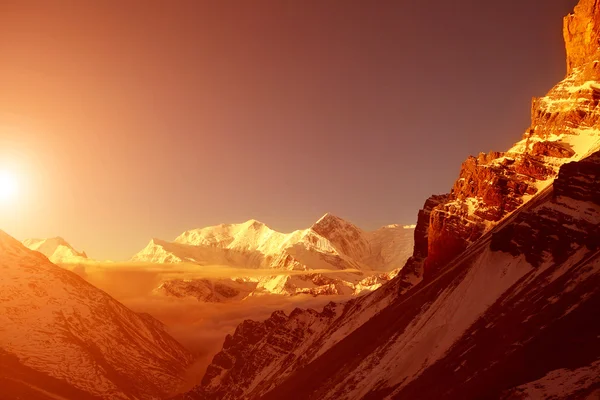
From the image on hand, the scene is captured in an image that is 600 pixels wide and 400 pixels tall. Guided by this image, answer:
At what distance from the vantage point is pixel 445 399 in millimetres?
83875

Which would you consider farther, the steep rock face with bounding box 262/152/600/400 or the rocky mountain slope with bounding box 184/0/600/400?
the steep rock face with bounding box 262/152/600/400

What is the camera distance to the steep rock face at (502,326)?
73.7 metres

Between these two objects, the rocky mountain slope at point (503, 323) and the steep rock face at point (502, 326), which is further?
the steep rock face at point (502, 326)

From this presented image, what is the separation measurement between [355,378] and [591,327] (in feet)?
248

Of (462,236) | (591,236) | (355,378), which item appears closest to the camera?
(591,236)

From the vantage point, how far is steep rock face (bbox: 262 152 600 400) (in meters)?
73.7

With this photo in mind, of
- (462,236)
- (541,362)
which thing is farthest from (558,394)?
(462,236)

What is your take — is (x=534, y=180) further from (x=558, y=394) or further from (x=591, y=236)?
(x=558, y=394)

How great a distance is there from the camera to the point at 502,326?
99.6m

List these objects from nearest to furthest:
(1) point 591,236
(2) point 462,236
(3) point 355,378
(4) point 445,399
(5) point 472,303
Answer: (4) point 445,399 → (1) point 591,236 → (5) point 472,303 → (3) point 355,378 → (2) point 462,236

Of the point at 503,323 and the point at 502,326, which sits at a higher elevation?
the point at 503,323

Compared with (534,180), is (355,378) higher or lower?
lower

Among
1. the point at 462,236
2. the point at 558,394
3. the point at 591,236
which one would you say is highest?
the point at 462,236

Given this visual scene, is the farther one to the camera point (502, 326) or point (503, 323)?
point (503, 323)
